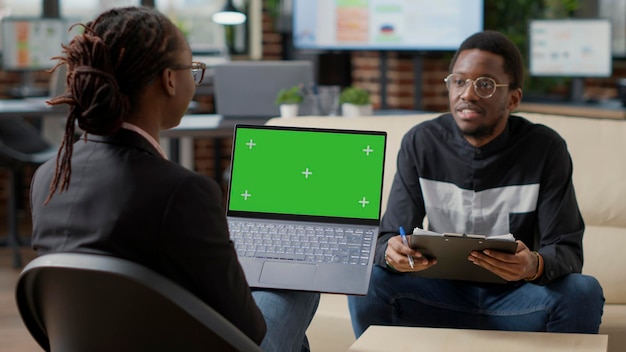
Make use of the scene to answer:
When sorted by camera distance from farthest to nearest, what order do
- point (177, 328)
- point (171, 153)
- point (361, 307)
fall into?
point (171, 153)
point (361, 307)
point (177, 328)

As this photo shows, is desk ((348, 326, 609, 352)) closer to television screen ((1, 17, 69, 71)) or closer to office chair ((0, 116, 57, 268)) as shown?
office chair ((0, 116, 57, 268))

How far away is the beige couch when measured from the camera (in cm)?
274

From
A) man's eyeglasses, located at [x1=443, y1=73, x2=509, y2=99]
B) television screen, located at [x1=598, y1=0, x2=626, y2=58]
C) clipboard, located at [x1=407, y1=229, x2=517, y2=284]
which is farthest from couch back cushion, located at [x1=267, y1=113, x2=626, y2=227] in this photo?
television screen, located at [x1=598, y1=0, x2=626, y2=58]

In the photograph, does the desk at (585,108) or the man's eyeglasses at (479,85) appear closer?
the man's eyeglasses at (479,85)

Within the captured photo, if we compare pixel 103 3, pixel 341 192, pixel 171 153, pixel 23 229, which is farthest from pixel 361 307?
pixel 103 3

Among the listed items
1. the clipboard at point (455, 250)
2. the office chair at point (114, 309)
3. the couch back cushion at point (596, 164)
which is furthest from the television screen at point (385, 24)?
the office chair at point (114, 309)

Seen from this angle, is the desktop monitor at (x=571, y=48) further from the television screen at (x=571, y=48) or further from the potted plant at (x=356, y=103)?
the potted plant at (x=356, y=103)

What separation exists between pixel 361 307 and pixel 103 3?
524cm

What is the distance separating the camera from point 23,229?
625cm

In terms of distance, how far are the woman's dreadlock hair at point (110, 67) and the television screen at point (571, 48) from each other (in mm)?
4790

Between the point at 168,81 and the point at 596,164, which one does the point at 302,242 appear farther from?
the point at 596,164

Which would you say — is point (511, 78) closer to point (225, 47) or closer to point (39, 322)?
point (39, 322)

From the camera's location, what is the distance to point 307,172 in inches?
89.4

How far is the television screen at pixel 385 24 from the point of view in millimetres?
5184
